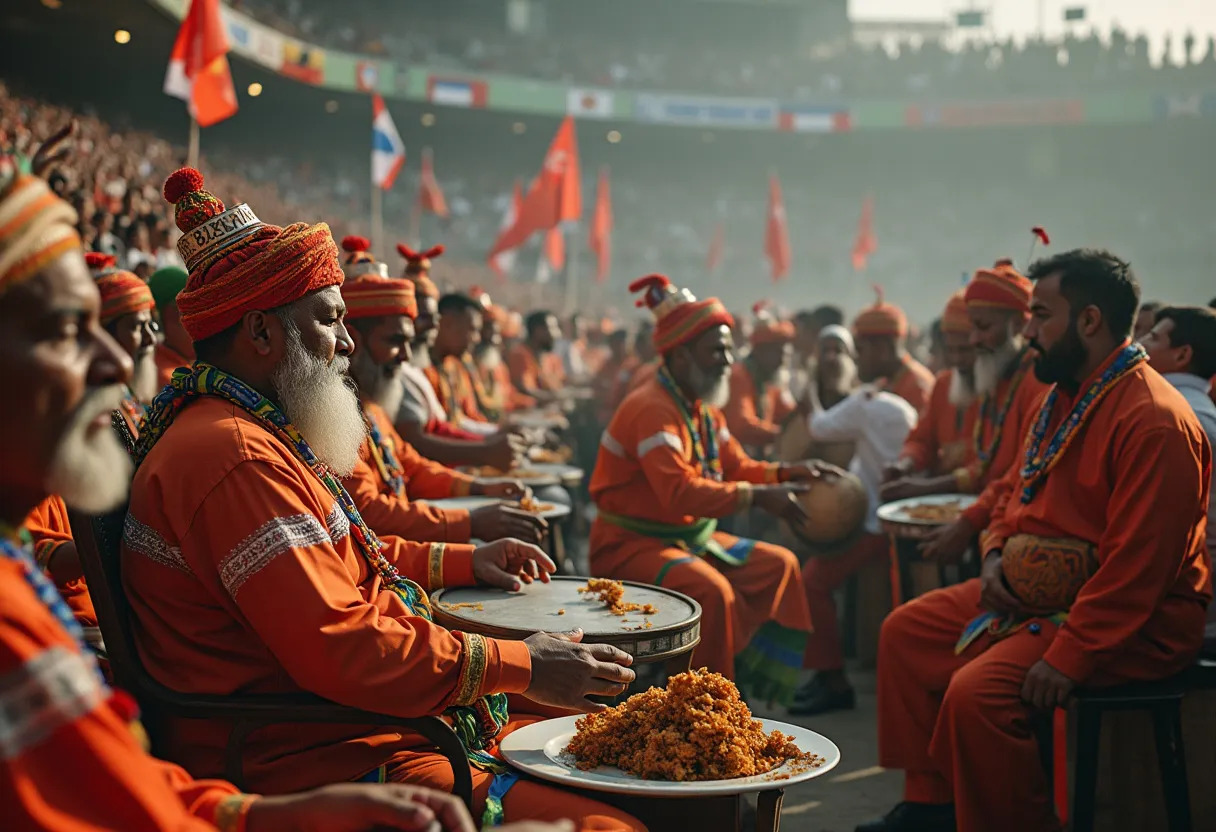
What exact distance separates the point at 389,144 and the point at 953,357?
10606 millimetres

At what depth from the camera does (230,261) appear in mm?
2549

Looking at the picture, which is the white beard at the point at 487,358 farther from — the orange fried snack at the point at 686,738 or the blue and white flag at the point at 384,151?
the orange fried snack at the point at 686,738

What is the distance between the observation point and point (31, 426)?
150 centimetres

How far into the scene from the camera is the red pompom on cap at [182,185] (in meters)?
2.61

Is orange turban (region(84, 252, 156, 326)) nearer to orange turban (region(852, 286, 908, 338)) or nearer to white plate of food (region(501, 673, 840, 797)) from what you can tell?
white plate of food (region(501, 673, 840, 797))

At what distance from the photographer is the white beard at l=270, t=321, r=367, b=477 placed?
8.61 feet

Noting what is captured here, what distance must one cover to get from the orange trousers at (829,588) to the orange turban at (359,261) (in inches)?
110

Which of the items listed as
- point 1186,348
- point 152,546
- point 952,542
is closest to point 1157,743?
point 952,542

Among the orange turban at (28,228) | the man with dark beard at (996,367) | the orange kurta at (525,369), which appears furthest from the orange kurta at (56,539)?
the orange kurta at (525,369)

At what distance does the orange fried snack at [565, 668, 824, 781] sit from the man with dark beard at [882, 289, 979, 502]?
3.71m

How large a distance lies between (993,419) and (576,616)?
11.3 ft

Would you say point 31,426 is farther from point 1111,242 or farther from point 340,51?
point 1111,242

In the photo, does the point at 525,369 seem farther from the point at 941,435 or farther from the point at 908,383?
the point at 941,435

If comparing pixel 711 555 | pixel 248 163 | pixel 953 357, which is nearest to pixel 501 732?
pixel 711 555
